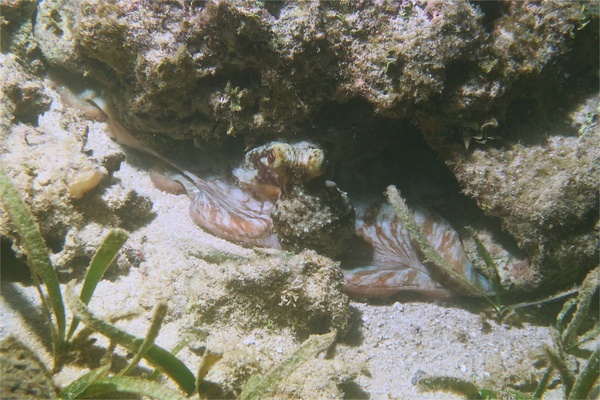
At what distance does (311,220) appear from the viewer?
9.73 feet

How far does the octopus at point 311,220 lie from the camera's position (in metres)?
2.99

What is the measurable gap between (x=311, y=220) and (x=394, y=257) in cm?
98

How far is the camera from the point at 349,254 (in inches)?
135

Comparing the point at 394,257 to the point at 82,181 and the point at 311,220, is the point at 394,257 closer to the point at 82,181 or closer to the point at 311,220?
the point at 311,220

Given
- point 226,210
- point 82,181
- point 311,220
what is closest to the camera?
point 82,181

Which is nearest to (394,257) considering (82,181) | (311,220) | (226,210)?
(311,220)

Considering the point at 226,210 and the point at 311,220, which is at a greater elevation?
the point at 311,220

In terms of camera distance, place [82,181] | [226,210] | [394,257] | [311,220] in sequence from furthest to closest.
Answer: [226,210]
[394,257]
[311,220]
[82,181]

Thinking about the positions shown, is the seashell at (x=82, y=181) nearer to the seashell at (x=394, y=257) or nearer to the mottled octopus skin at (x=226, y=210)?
the mottled octopus skin at (x=226, y=210)

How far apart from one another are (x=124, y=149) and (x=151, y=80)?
1281 mm

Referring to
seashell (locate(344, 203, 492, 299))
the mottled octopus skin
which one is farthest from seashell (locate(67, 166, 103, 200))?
seashell (locate(344, 203, 492, 299))

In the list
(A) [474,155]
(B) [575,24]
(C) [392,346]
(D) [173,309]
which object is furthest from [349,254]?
(B) [575,24]

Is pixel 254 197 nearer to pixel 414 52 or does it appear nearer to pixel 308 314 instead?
pixel 308 314

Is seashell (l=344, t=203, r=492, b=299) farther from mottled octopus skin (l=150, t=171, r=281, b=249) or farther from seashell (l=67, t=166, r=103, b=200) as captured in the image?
seashell (l=67, t=166, r=103, b=200)
